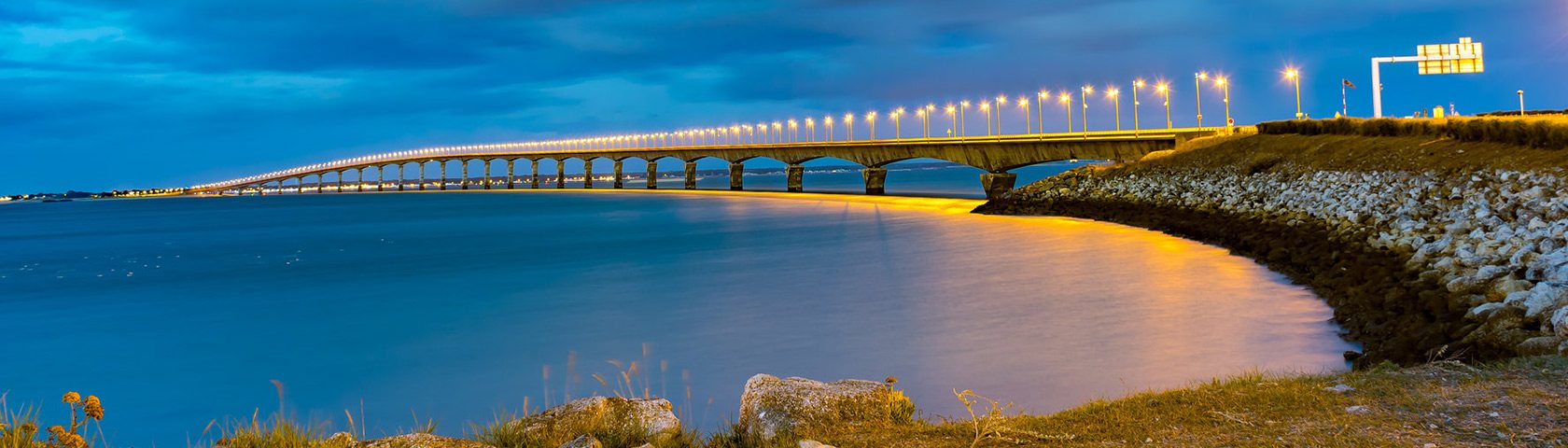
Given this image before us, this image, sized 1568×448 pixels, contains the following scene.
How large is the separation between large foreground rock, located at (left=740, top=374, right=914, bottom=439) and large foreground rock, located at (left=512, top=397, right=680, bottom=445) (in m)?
0.69

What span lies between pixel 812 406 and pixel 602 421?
5.35ft

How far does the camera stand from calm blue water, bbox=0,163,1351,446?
47.8ft

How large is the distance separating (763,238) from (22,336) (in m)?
29.7

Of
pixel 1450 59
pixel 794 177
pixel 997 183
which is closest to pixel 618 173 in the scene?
pixel 794 177

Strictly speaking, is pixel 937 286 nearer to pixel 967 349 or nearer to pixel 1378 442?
pixel 967 349

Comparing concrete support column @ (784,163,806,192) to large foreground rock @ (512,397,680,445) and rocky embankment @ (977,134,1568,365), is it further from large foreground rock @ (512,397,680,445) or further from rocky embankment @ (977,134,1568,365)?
large foreground rock @ (512,397,680,445)

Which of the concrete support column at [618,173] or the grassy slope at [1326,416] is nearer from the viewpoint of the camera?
the grassy slope at [1326,416]

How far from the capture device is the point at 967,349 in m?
16.5

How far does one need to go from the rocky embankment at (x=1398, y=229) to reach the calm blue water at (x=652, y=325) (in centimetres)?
101

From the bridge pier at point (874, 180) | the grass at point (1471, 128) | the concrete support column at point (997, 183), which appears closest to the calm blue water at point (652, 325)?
the grass at point (1471, 128)

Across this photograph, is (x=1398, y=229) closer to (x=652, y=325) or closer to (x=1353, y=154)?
(x=652, y=325)

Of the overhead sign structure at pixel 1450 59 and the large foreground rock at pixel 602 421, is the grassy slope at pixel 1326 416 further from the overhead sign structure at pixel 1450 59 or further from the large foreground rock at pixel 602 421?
the overhead sign structure at pixel 1450 59

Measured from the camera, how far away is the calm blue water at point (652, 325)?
14570 millimetres

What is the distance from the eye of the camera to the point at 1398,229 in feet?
70.8
